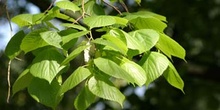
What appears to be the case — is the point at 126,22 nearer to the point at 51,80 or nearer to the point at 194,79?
the point at 51,80

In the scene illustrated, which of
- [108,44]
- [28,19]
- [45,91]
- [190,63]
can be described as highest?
[108,44]

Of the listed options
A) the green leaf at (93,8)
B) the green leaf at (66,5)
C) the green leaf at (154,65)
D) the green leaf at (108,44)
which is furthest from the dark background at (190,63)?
the green leaf at (108,44)

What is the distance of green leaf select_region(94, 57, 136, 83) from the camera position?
1.27 meters

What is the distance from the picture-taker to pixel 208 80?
447cm

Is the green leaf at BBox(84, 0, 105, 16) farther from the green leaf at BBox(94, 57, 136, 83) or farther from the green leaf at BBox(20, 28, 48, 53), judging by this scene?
the green leaf at BBox(94, 57, 136, 83)

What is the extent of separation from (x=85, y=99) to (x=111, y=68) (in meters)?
0.13

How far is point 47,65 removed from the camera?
1424mm

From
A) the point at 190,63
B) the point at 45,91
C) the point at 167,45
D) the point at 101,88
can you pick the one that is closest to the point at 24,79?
the point at 45,91

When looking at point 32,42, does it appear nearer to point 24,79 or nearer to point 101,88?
point 24,79

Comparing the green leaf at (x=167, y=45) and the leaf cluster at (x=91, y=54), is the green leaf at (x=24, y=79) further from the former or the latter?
the green leaf at (x=167, y=45)

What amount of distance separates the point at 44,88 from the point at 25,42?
5.6 inches

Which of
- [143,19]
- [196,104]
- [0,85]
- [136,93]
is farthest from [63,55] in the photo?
[196,104]

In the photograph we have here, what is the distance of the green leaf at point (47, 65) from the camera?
1.41 meters

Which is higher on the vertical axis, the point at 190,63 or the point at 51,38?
the point at 51,38
